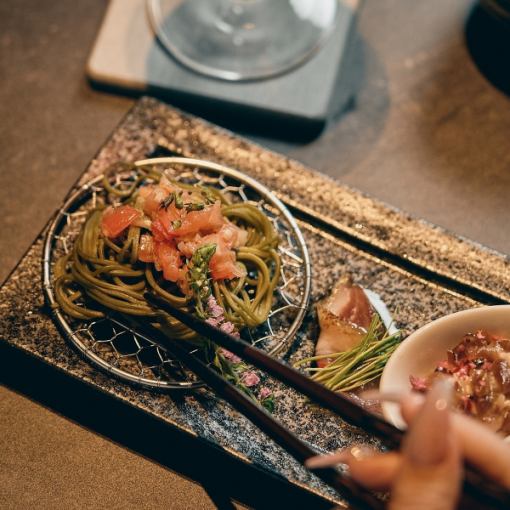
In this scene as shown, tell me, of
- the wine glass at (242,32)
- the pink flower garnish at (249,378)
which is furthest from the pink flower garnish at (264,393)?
the wine glass at (242,32)

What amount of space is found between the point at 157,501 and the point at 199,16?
2016 millimetres

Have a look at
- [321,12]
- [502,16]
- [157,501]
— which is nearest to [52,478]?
[157,501]

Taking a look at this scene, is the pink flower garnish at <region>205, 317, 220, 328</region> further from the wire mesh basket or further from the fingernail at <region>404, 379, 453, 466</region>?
the fingernail at <region>404, 379, 453, 466</region>

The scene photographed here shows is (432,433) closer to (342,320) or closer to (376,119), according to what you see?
(342,320)

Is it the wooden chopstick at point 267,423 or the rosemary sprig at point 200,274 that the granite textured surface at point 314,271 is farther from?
the rosemary sprig at point 200,274

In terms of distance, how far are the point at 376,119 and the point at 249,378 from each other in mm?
1341

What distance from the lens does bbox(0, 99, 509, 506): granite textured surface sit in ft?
6.12

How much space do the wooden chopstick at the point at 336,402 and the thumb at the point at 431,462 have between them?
0.10 meters

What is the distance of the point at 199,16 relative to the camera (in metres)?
2.79

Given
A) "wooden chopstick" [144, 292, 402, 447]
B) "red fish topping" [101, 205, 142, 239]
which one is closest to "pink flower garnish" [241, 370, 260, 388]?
"wooden chopstick" [144, 292, 402, 447]

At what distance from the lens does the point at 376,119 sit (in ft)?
8.82

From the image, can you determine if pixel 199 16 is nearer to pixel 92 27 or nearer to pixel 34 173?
pixel 92 27

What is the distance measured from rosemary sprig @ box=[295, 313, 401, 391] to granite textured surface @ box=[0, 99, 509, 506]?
0.31ft

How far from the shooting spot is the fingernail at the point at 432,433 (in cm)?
116
